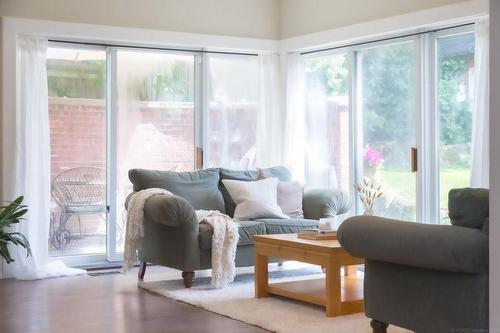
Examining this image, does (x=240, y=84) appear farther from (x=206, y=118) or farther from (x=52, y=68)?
(x=52, y=68)

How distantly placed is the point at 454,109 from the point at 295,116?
1988 millimetres

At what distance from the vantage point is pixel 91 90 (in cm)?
690

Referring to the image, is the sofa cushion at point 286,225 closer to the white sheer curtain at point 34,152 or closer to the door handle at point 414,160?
the door handle at point 414,160

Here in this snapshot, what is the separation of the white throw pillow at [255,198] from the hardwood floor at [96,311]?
1108 millimetres

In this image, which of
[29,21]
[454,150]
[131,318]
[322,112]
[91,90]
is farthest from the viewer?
[322,112]

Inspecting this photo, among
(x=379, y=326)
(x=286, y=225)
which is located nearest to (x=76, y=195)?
(x=286, y=225)

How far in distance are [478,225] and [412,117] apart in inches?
124

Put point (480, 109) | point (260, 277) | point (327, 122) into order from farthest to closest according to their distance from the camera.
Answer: point (327, 122), point (480, 109), point (260, 277)

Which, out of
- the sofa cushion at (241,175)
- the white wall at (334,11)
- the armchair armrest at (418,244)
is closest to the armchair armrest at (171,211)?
the sofa cushion at (241,175)

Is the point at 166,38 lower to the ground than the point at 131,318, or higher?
higher

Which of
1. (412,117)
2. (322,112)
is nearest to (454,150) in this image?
(412,117)

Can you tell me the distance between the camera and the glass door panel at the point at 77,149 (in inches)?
265

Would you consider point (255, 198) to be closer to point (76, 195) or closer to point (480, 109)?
point (76, 195)

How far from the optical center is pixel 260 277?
5074 mm
